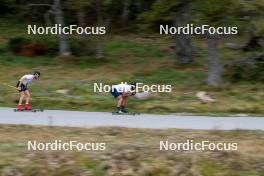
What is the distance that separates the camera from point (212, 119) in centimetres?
1858

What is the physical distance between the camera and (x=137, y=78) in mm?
24703

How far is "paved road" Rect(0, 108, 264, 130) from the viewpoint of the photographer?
1734 cm

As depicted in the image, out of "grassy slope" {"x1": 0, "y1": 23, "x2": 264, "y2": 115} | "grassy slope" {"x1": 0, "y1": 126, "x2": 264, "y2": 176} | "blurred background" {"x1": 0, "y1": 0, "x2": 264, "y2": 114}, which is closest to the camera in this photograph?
"grassy slope" {"x1": 0, "y1": 126, "x2": 264, "y2": 176}

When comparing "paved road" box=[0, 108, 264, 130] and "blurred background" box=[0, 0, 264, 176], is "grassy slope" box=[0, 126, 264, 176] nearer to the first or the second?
"blurred background" box=[0, 0, 264, 176]

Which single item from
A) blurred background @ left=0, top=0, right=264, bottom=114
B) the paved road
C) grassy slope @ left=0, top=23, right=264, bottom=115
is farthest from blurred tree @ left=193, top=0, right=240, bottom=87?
the paved road

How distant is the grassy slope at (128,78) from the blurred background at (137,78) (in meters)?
0.04

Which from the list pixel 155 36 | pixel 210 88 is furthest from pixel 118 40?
pixel 210 88

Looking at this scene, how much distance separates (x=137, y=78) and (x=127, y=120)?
264 inches

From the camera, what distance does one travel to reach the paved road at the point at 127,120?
17.3 meters

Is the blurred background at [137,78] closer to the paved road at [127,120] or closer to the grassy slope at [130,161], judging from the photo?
the grassy slope at [130,161]

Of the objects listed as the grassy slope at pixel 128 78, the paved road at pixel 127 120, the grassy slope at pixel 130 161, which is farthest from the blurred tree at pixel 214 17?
the grassy slope at pixel 130 161

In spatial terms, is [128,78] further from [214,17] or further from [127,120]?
[127,120]

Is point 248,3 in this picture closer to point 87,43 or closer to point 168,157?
point 168,157

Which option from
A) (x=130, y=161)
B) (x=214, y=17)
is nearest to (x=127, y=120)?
(x=130, y=161)
